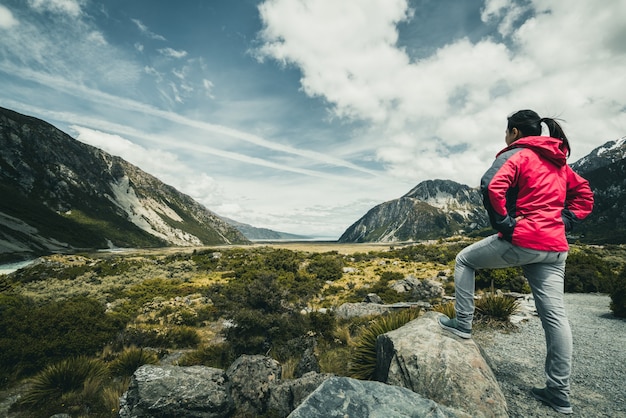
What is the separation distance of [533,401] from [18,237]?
339 feet

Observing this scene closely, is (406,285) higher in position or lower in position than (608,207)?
lower

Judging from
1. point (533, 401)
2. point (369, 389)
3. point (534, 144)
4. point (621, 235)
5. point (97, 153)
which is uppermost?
point (97, 153)

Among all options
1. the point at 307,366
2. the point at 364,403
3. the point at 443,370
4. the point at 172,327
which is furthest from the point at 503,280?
the point at 172,327

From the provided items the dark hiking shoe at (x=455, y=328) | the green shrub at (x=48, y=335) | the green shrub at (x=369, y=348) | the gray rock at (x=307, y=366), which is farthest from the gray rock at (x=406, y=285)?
the green shrub at (x=48, y=335)

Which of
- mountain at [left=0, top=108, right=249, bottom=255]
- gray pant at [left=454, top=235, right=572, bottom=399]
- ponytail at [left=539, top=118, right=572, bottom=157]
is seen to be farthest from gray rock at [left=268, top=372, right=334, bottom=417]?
mountain at [left=0, top=108, right=249, bottom=255]

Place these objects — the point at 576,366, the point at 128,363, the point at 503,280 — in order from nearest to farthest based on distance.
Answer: the point at 576,366, the point at 128,363, the point at 503,280

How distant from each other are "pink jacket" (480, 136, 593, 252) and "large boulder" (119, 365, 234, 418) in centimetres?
591

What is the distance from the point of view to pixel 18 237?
72875mm

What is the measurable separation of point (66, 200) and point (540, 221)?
166 metres

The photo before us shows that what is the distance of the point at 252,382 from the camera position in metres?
6.30

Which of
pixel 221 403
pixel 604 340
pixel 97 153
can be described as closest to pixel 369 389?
pixel 221 403

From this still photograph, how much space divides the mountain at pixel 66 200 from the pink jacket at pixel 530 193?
89.4 metres

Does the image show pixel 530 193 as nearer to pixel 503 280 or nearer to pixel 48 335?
pixel 48 335

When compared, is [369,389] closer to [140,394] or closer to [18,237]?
[140,394]
